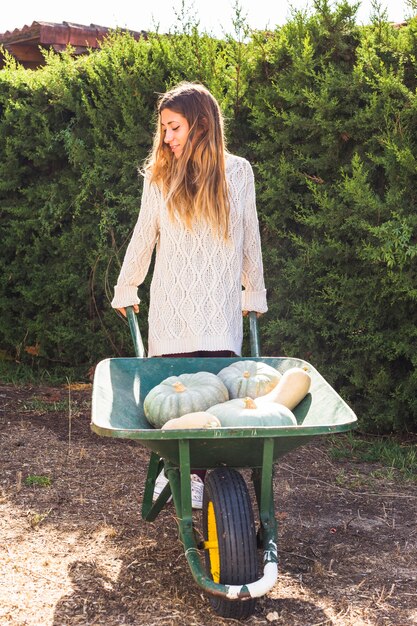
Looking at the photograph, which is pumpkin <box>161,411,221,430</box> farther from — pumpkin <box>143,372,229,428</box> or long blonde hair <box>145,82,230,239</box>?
long blonde hair <box>145,82,230,239</box>

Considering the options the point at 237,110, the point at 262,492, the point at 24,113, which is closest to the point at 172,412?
the point at 262,492

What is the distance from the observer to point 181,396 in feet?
9.66

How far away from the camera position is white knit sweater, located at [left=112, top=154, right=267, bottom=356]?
355 centimetres

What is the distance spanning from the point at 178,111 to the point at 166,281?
71cm

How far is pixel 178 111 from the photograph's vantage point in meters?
3.49

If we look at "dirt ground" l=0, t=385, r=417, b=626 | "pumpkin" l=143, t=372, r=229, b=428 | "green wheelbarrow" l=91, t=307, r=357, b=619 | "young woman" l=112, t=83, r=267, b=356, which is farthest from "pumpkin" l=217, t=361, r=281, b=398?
"dirt ground" l=0, t=385, r=417, b=626

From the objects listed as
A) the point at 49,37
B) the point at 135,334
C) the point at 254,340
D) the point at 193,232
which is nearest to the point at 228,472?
the point at 254,340

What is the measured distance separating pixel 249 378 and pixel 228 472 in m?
0.40

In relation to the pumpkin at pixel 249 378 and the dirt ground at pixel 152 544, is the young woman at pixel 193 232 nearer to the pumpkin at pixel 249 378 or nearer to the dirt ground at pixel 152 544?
the pumpkin at pixel 249 378

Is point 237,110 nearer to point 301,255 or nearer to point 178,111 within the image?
point 301,255

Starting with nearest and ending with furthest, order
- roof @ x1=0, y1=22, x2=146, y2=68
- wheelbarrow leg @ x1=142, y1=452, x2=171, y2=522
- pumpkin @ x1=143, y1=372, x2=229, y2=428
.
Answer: pumpkin @ x1=143, y1=372, x2=229, y2=428 → wheelbarrow leg @ x1=142, y1=452, x2=171, y2=522 → roof @ x1=0, y1=22, x2=146, y2=68

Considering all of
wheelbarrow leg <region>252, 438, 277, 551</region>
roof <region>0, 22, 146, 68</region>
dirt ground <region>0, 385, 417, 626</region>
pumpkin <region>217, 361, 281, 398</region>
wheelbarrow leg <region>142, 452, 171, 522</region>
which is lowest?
dirt ground <region>0, 385, 417, 626</region>

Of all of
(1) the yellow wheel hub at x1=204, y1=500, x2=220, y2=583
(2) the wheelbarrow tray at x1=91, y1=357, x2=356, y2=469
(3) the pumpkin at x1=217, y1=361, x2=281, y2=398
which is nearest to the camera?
(2) the wheelbarrow tray at x1=91, y1=357, x2=356, y2=469

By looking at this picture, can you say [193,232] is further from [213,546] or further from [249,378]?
[213,546]
